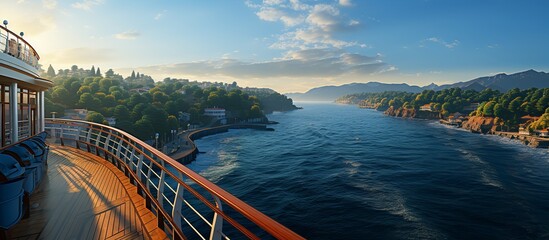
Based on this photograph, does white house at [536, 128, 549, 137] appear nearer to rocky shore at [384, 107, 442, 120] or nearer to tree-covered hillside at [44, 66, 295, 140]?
rocky shore at [384, 107, 442, 120]

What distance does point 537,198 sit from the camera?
23.6 meters

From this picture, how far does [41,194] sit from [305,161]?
32.6 m

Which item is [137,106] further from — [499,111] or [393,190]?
[499,111]

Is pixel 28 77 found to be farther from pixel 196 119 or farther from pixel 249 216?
pixel 196 119

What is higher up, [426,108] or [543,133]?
[426,108]

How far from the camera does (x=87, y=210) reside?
5285 mm

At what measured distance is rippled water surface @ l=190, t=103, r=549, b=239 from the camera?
57.0 ft

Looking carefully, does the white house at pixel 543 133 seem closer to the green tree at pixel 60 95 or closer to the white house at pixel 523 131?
the white house at pixel 523 131

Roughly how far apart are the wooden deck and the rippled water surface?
12.5m

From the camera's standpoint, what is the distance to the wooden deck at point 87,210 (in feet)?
14.3

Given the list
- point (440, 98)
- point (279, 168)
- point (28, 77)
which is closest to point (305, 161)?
point (279, 168)

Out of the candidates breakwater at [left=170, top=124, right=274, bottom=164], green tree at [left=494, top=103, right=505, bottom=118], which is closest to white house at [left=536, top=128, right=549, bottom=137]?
green tree at [left=494, top=103, right=505, bottom=118]

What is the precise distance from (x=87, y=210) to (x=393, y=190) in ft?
78.7

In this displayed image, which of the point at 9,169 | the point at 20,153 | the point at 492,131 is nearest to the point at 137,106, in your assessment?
the point at 20,153
